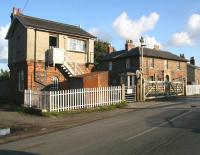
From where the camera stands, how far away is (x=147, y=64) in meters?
49.9

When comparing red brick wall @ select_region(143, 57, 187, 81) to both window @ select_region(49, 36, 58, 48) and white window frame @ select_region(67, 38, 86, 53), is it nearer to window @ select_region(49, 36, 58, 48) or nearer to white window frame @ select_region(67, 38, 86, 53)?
white window frame @ select_region(67, 38, 86, 53)

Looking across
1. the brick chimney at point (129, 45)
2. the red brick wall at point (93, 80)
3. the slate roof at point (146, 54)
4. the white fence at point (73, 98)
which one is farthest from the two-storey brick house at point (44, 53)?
the brick chimney at point (129, 45)

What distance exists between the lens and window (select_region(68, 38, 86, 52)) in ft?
104

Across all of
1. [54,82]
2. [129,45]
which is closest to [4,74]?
[129,45]

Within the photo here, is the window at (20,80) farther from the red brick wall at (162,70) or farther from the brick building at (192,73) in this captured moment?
the brick building at (192,73)

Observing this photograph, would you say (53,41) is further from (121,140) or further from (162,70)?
(162,70)

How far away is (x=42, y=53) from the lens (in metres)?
29.7

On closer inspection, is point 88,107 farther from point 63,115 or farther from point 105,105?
point 63,115

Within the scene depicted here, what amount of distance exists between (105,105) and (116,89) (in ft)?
5.73

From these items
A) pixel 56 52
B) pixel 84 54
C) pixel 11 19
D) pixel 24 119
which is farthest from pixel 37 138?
pixel 11 19

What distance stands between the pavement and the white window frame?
16.2m

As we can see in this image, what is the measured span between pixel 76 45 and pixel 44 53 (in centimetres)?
358

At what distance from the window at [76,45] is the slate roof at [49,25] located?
691 millimetres

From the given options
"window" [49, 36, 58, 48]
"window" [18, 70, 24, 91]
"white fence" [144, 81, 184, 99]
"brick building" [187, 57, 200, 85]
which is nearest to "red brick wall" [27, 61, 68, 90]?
"window" [18, 70, 24, 91]
